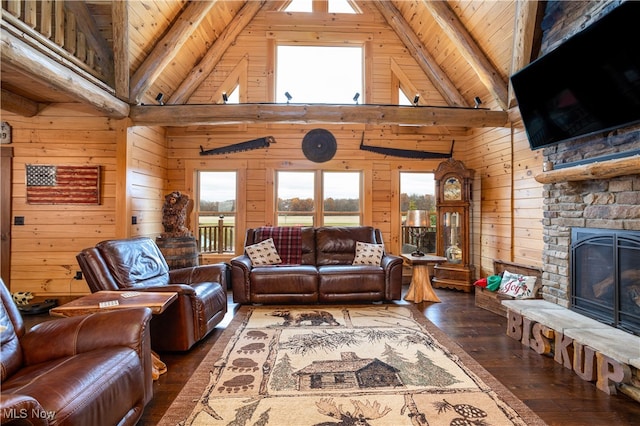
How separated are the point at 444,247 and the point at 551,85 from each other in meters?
2.75

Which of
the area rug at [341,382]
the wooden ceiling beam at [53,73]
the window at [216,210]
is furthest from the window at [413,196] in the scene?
the wooden ceiling beam at [53,73]

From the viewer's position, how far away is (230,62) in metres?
5.33

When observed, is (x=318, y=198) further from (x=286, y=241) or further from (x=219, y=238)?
(x=219, y=238)

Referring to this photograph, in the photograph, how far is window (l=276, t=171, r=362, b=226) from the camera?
18.3 feet

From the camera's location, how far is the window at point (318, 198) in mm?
5570

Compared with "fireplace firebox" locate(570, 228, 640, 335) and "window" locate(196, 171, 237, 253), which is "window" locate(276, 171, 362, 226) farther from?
"fireplace firebox" locate(570, 228, 640, 335)

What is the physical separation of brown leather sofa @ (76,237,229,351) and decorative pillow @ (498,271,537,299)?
321 cm

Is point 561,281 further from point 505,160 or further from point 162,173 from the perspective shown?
point 162,173

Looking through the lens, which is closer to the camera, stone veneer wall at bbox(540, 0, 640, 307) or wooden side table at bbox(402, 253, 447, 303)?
stone veneer wall at bbox(540, 0, 640, 307)

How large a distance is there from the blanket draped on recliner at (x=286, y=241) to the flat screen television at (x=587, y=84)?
3051mm

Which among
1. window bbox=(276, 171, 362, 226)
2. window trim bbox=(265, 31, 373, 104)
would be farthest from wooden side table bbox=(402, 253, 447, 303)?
window trim bbox=(265, 31, 373, 104)

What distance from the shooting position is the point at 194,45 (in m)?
4.77

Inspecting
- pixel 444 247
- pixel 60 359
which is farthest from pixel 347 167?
pixel 60 359

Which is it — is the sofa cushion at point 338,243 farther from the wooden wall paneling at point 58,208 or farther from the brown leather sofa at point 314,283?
the wooden wall paneling at point 58,208
